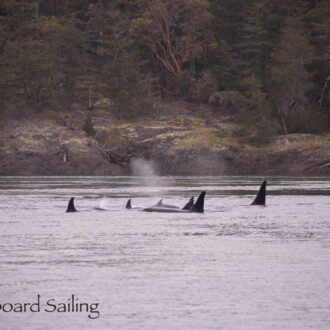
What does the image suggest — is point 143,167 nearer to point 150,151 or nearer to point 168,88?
point 150,151

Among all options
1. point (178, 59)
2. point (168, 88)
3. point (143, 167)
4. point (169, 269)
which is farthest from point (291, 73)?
point (169, 269)

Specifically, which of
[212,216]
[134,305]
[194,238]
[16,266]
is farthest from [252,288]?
[212,216]

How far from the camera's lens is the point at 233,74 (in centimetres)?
12481

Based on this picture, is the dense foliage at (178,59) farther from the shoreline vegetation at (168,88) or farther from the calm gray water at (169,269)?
the calm gray water at (169,269)

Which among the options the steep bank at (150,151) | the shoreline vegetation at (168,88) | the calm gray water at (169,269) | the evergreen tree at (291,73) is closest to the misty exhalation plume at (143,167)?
the steep bank at (150,151)

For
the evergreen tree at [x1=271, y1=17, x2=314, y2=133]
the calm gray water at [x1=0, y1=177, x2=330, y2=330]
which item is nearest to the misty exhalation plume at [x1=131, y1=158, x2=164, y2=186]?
the evergreen tree at [x1=271, y1=17, x2=314, y2=133]

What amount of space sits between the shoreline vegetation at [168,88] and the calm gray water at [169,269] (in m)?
62.9

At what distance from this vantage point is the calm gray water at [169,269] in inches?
690

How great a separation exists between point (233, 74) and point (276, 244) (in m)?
96.5

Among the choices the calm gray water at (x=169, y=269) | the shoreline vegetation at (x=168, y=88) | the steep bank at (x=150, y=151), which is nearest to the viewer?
the calm gray water at (x=169, y=269)

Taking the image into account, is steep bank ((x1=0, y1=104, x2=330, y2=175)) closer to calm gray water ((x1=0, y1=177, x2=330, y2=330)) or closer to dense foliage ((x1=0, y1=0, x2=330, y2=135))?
dense foliage ((x1=0, y1=0, x2=330, y2=135))

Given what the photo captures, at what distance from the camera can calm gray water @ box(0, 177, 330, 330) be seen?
17.5 m

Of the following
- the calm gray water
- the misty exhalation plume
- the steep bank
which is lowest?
the misty exhalation plume

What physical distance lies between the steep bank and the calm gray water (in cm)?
6187
